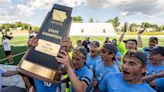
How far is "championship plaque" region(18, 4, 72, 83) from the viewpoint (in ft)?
10.9

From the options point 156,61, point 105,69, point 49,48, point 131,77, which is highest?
point 49,48

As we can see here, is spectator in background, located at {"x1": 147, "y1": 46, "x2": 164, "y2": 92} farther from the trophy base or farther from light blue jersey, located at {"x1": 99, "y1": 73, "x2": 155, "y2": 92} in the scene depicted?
the trophy base

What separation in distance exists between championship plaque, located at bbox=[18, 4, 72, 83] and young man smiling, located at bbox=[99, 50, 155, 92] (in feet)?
1.98

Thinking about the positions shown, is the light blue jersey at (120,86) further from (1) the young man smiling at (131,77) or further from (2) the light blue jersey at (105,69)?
(2) the light blue jersey at (105,69)

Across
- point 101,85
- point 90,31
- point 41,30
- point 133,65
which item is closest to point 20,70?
point 41,30

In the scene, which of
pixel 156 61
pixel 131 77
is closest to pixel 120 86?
pixel 131 77

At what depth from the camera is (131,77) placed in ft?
11.0

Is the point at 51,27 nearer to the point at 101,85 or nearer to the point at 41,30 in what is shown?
the point at 41,30

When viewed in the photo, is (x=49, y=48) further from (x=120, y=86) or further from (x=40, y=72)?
(x=120, y=86)

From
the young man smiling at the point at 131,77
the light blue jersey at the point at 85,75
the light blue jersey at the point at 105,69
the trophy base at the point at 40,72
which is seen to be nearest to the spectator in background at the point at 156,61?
the light blue jersey at the point at 105,69

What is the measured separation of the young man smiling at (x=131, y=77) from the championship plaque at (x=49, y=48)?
23.8 inches

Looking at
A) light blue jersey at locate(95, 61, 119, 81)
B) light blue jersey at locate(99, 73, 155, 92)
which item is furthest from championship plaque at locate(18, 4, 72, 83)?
light blue jersey at locate(95, 61, 119, 81)

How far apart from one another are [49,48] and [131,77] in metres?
0.91

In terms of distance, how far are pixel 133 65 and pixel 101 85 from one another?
1.54 feet
